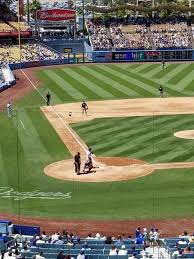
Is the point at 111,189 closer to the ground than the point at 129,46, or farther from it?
closer to the ground

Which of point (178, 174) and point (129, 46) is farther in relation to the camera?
point (129, 46)

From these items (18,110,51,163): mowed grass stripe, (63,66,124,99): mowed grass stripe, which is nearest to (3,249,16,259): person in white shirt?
(18,110,51,163): mowed grass stripe

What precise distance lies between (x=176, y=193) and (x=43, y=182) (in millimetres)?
→ 7257

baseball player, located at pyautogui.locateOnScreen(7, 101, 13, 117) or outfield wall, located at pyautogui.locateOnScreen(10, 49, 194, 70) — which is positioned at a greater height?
outfield wall, located at pyautogui.locateOnScreen(10, 49, 194, 70)

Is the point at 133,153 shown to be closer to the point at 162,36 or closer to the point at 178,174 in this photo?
the point at 178,174

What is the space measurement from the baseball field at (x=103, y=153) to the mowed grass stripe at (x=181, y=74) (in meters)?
2.96

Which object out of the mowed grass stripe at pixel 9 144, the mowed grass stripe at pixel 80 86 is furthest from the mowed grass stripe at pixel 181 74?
the mowed grass stripe at pixel 9 144

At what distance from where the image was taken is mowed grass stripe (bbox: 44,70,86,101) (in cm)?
6378

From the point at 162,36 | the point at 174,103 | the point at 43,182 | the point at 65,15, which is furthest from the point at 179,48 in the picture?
the point at 43,182

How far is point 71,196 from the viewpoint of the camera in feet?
101

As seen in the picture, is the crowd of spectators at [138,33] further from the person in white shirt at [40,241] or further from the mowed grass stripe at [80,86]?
the person in white shirt at [40,241]

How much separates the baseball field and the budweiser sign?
51.3 meters

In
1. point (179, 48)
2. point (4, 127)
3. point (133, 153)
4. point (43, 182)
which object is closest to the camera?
point (43, 182)

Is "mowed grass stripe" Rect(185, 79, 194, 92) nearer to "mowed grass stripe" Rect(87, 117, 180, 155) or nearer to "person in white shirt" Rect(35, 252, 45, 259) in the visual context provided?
"mowed grass stripe" Rect(87, 117, 180, 155)
